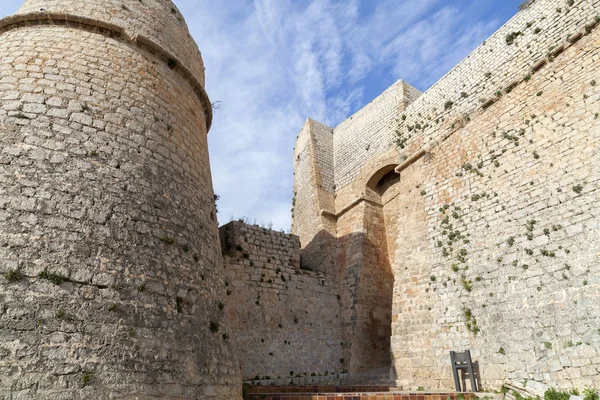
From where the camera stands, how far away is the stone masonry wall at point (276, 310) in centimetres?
870

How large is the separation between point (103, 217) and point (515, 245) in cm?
650

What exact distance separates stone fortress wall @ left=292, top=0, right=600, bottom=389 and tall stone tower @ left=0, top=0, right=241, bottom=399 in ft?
14.5

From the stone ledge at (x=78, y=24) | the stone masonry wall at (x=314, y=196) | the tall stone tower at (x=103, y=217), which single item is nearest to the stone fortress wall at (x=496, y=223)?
the stone masonry wall at (x=314, y=196)

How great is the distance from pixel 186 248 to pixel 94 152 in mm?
1551

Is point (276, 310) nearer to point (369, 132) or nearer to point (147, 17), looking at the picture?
point (147, 17)

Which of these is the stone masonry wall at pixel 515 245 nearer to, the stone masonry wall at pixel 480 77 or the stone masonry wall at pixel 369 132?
the stone masonry wall at pixel 480 77

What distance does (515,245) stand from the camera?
732 cm

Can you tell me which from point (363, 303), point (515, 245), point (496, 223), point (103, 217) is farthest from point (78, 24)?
point (363, 303)

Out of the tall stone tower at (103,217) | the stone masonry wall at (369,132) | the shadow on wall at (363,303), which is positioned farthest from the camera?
the stone masonry wall at (369,132)

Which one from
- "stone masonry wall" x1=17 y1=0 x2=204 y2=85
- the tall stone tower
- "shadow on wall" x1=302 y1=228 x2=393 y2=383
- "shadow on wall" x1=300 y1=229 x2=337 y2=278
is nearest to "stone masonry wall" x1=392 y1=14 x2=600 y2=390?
"shadow on wall" x1=302 y1=228 x2=393 y2=383

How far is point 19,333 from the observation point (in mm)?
3572

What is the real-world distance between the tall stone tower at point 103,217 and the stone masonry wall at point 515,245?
4381 millimetres

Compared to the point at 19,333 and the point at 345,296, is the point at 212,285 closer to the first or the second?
the point at 19,333

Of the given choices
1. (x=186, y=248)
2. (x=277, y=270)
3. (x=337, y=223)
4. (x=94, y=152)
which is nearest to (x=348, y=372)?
(x=277, y=270)
